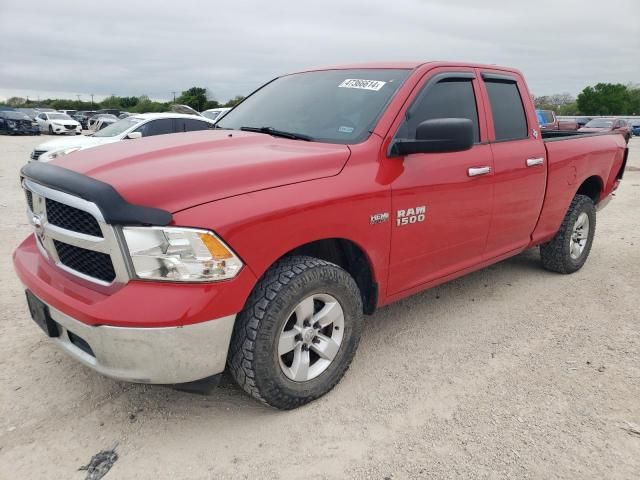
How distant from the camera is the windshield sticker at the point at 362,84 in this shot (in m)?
3.26

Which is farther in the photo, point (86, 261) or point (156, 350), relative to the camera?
point (86, 261)

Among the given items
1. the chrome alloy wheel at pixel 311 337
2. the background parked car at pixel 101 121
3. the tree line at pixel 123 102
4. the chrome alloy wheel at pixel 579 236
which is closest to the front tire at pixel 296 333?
the chrome alloy wheel at pixel 311 337

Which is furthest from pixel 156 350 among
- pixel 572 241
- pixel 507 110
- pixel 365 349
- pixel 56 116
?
pixel 56 116

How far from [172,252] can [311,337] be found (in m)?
0.92

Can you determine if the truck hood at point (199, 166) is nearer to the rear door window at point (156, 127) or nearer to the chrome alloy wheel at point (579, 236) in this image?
the chrome alloy wheel at point (579, 236)

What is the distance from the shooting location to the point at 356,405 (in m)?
2.78

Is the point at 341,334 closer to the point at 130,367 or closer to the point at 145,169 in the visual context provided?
the point at 130,367

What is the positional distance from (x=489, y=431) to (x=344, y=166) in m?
1.56

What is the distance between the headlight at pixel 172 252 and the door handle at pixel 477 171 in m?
1.96

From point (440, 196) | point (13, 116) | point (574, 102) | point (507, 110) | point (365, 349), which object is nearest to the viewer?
point (440, 196)

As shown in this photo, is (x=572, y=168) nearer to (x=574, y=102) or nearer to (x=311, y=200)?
(x=311, y=200)

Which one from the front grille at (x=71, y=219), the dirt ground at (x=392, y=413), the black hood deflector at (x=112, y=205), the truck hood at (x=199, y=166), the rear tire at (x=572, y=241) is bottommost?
the dirt ground at (x=392, y=413)

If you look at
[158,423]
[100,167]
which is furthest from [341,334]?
[100,167]

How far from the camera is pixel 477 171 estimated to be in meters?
3.47
